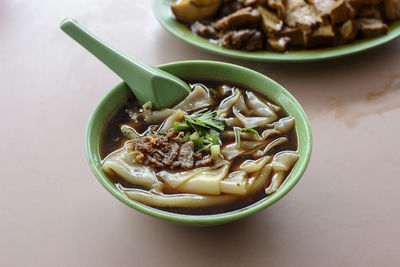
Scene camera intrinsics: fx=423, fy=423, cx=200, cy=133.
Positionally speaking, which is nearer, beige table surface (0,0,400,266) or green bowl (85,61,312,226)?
green bowl (85,61,312,226)

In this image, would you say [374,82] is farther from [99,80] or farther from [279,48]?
[99,80]

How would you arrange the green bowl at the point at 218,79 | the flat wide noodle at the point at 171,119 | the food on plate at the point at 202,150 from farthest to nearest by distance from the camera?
the flat wide noodle at the point at 171,119 < the food on plate at the point at 202,150 < the green bowl at the point at 218,79

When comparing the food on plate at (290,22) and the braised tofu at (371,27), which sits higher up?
the food on plate at (290,22)

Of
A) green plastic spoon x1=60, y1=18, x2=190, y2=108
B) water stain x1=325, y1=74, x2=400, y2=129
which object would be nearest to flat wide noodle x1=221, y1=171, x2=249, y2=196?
green plastic spoon x1=60, y1=18, x2=190, y2=108

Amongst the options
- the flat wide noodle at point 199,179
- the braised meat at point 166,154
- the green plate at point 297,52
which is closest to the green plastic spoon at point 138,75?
the braised meat at point 166,154

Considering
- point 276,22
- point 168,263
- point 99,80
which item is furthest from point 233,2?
point 168,263

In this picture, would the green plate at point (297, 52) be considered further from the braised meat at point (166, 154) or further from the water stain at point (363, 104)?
the braised meat at point (166, 154)

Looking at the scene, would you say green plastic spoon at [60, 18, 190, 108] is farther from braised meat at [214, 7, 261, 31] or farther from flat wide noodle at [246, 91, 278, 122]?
braised meat at [214, 7, 261, 31]

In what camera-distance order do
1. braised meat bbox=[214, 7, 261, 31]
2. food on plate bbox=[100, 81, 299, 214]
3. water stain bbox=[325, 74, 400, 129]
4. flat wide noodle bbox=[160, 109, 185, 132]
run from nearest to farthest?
food on plate bbox=[100, 81, 299, 214], flat wide noodle bbox=[160, 109, 185, 132], water stain bbox=[325, 74, 400, 129], braised meat bbox=[214, 7, 261, 31]
